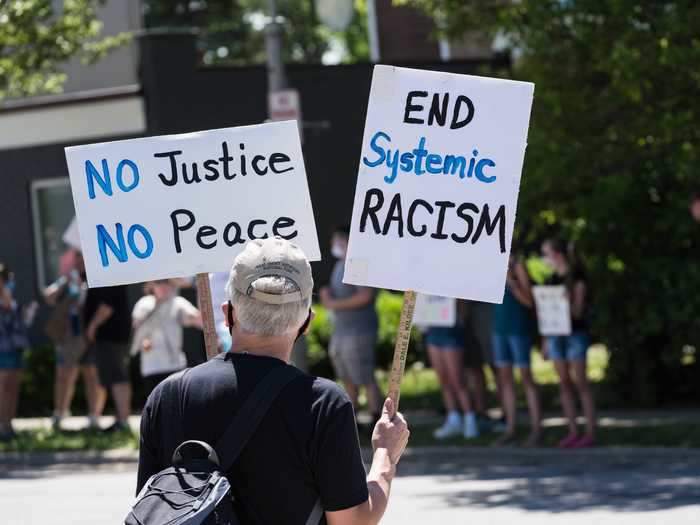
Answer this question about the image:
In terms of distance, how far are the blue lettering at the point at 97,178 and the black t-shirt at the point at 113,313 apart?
10051 mm

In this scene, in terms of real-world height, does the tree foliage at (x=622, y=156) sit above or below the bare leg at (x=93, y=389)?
above

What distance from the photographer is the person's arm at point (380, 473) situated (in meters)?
3.66

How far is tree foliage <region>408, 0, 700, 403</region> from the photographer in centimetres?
1232

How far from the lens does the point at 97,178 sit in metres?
4.94

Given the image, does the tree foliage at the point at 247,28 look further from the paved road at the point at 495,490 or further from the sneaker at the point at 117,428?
the paved road at the point at 495,490

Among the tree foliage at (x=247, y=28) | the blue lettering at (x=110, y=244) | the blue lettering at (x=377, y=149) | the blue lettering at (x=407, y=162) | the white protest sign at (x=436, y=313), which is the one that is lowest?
the tree foliage at (x=247, y=28)

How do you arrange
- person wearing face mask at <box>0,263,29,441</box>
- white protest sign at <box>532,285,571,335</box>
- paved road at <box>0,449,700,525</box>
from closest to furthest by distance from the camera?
paved road at <box>0,449,700,525</box>, white protest sign at <box>532,285,571,335</box>, person wearing face mask at <box>0,263,29,441</box>

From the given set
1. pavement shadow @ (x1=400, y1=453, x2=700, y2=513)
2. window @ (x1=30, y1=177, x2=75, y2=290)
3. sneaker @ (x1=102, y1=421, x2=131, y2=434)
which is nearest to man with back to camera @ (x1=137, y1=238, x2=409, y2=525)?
pavement shadow @ (x1=400, y1=453, x2=700, y2=513)

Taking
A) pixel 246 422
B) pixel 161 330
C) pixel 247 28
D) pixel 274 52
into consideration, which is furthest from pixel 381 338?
pixel 247 28

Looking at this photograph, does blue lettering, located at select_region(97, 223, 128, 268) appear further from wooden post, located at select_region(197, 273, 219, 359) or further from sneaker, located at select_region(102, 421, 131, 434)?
sneaker, located at select_region(102, 421, 131, 434)

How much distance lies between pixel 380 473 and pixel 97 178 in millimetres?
1588

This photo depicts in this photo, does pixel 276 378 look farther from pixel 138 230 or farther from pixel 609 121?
pixel 609 121

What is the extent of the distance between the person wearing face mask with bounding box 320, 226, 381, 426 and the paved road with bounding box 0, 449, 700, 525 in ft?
3.49

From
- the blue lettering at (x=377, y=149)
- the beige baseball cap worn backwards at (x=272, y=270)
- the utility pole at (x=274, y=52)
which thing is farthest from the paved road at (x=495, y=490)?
the beige baseball cap worn backwards at (x=272, y=270)
